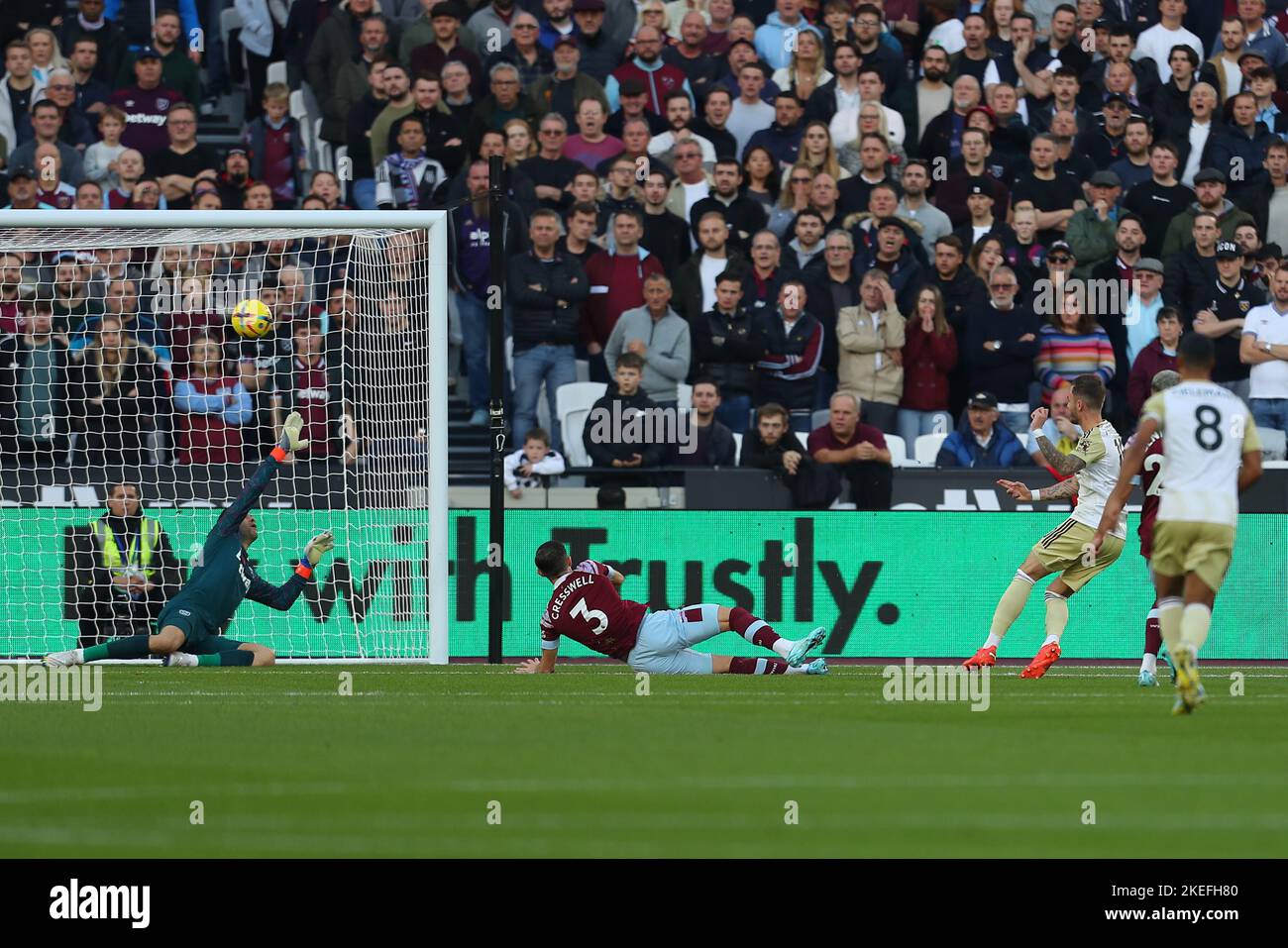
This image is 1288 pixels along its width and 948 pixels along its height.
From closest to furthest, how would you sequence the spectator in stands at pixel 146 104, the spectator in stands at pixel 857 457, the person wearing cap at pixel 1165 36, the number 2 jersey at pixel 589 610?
the number 2 jersey at pixel 589 610 → the spectator in stands at pixel 857 457 → the spectator in stands at pixel 146 104 → the person wearing cap at pixel 1165 36

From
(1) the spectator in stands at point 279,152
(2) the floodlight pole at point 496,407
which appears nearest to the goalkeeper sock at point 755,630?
(2) the floodlight pole at point 496,407

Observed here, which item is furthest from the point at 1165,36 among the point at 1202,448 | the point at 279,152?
the point at 1202,448

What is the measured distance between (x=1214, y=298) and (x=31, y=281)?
37.5 ft

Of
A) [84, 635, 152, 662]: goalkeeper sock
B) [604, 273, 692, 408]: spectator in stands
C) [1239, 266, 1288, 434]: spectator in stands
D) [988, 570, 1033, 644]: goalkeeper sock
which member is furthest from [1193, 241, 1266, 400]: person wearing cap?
[84, 635, 152, 662]: goalkeeper sock

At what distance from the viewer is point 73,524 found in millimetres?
18578

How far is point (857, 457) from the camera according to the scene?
19.7 metres

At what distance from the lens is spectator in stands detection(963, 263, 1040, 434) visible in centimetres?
2080

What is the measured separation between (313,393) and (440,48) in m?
5.50

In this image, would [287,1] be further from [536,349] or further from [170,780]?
[170,780]

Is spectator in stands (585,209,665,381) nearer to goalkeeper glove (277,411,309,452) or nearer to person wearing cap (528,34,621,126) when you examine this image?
person wearing cap (528,34,621,126)

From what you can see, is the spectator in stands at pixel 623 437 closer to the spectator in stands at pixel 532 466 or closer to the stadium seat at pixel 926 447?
the spectator in stands at pixel 532 466

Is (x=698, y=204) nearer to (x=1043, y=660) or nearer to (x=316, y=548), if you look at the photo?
(x=316, y=548)

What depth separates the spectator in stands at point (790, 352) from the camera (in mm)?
20672

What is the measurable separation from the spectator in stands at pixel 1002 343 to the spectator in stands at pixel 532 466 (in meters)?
4.25
